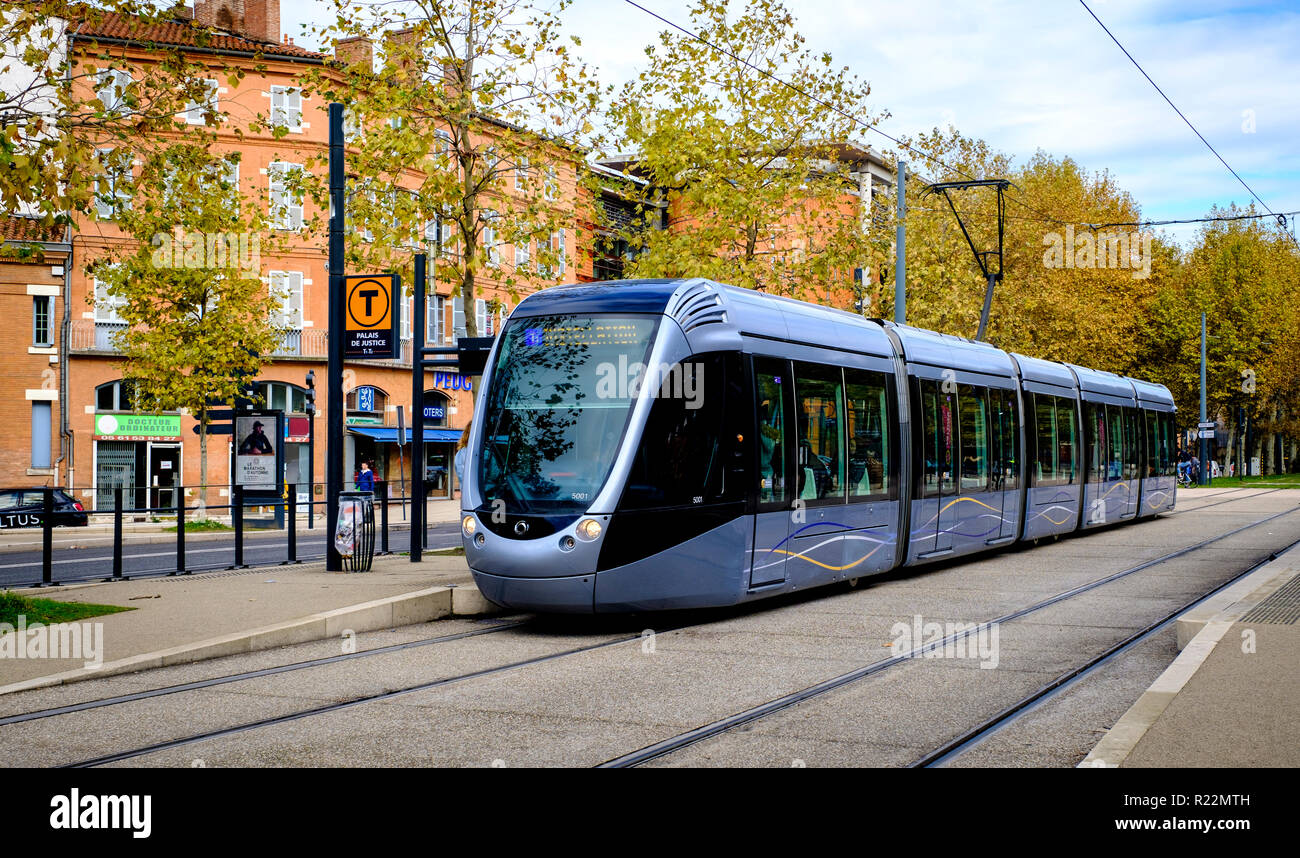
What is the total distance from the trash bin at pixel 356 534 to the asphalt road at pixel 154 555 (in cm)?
214

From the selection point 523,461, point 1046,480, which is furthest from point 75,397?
point 523,461

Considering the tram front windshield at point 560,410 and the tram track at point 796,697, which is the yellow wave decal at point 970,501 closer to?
the tram track at point 796,697

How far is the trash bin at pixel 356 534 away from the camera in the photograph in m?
15.9

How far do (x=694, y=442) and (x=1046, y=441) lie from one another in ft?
A: 37.7

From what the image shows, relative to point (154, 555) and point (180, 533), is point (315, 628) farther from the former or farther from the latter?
point (154, 555)

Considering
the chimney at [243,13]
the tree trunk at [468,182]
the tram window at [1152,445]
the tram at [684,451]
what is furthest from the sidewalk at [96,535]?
the chimney at [243,13]

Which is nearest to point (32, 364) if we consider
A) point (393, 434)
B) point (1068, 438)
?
point (393, 434)

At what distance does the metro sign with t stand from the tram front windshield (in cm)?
425

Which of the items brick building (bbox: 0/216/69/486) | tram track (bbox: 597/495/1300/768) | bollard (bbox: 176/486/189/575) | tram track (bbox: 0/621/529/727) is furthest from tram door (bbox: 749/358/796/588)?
brick building (bbox: 0/216/69/486)

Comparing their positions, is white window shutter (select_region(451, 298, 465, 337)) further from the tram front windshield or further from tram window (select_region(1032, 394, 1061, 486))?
the tram front windshield

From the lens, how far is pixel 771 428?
12555mm

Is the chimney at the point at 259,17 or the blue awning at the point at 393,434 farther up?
the chimney at the point at 259,17

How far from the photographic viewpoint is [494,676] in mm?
9164

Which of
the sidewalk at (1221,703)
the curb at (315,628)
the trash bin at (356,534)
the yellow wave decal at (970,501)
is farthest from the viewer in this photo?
the yellow wave decal at (970,501)
